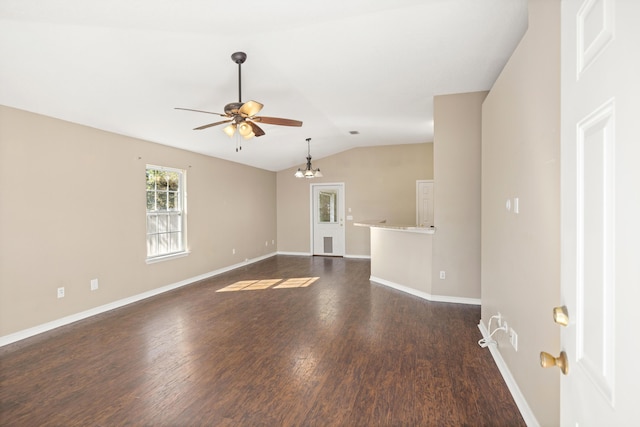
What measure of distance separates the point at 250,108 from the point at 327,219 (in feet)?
20.4

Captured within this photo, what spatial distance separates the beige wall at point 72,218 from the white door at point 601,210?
4.53 metres

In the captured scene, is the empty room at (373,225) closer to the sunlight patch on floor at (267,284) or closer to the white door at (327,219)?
the sunlight patch on floor at (267,284)

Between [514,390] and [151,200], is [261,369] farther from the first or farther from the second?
[151,200]

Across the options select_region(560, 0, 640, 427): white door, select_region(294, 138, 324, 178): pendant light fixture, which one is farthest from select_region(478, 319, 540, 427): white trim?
select_region(294, 138, 324, 178): pendant light fixture

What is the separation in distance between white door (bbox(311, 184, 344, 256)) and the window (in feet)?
12.9

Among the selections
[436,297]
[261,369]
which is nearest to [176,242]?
[261,369]

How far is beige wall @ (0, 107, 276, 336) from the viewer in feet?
11.0

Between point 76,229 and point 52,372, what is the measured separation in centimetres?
183

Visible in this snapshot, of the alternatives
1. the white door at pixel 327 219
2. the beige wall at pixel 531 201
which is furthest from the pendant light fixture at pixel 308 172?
the beige wall at pixel 531 201

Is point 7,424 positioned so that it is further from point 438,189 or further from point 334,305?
point 438,189

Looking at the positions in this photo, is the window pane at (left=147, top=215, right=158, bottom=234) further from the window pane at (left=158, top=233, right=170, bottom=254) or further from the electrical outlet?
the electrical outlet

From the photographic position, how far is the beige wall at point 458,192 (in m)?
4.39

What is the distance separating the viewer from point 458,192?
177 inches

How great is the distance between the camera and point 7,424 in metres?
2.08
